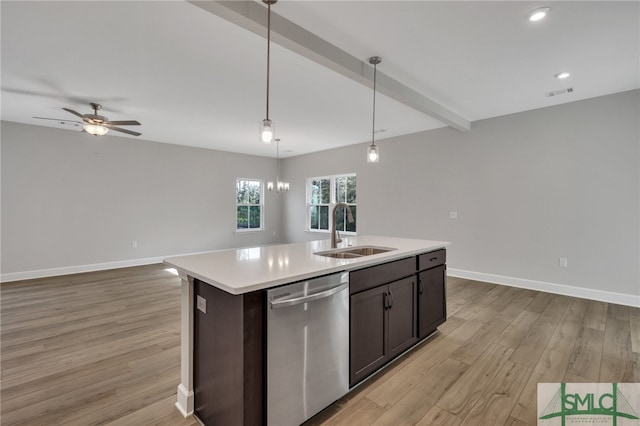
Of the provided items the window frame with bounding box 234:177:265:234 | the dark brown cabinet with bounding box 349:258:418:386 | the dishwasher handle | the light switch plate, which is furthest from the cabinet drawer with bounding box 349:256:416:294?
the window frame with bounding box 234:177:265:234

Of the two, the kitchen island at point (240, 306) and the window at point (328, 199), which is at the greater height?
the window at point (328, 199)

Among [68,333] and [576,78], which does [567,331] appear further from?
[68,333]

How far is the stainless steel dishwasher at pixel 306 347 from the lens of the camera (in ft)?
4.73

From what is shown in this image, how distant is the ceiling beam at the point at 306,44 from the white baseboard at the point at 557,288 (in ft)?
9.65

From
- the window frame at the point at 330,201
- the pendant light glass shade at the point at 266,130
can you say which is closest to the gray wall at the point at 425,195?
the window frame at the point at 330,201

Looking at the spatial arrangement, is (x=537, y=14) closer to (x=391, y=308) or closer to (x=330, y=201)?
(x=391, y=308)

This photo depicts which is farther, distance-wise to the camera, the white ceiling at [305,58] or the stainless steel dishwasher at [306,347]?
the white ceiling at [305,58]

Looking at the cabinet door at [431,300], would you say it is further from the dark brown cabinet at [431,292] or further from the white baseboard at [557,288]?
the white baseboard at [557,288]

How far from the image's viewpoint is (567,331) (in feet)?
9.39

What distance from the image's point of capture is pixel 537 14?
209 cm

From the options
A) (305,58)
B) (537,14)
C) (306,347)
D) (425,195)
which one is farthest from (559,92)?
(306,347)

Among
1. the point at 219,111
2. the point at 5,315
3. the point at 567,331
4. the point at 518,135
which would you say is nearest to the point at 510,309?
the point at 567,331

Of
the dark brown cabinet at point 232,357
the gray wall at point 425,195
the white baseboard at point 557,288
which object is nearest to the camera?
the dark brown cabinet at point 232,357

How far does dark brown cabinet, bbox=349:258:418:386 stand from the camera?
6.18 ft
